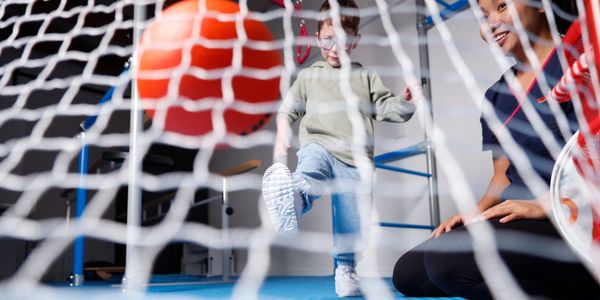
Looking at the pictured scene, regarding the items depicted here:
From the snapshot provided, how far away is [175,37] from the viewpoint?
935mm

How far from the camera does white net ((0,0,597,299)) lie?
3.14 feet

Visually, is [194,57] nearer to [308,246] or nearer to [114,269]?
[308,246]

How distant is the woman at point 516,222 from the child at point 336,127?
249 mm

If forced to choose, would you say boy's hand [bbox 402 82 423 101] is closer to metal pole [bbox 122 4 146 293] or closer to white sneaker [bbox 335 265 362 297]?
white sneaker [bbox 335 265 362 297]

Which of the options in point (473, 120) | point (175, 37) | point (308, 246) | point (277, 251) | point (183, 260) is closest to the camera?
point (175, 37)

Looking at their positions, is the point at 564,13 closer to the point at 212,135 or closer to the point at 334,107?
the point at 334,107

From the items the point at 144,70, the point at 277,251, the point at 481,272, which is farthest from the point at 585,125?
the point at 277,251

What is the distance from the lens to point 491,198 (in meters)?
0.91

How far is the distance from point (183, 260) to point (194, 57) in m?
2.55

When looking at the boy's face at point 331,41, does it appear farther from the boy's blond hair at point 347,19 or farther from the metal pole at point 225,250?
the metal pole at point 225,250

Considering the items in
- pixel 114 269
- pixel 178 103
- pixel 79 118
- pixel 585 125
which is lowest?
pixel 114 269

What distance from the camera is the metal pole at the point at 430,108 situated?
6.34 ft

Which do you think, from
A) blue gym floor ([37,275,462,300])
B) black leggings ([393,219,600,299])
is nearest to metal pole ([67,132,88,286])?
blue gym floor ([37,275,462,300])

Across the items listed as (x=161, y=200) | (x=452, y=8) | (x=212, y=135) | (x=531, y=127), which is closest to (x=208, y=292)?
(x=212, y=135)
